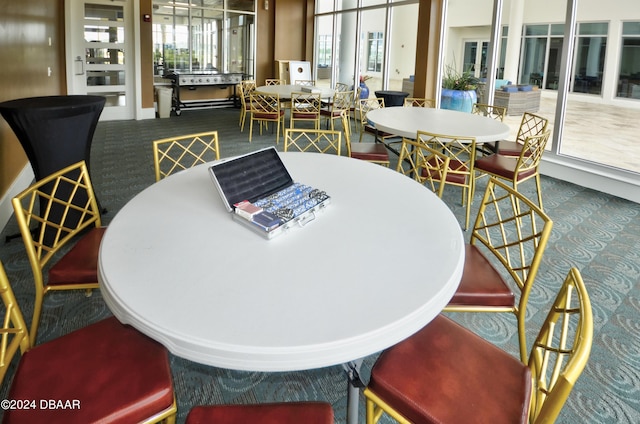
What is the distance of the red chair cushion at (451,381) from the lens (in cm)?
123

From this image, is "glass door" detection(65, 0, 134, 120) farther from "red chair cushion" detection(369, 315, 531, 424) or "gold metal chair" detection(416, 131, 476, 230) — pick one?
"red chair cushion" detection(369, 315, 531, 424)

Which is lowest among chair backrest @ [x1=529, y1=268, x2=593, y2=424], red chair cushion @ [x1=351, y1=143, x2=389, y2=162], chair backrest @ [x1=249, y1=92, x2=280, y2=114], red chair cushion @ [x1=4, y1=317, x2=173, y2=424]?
red chair cushion @ [x1=4, y1=317, x2=173, y2=424]

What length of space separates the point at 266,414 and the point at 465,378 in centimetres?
60

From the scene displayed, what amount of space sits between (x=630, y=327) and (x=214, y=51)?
10.7 metres

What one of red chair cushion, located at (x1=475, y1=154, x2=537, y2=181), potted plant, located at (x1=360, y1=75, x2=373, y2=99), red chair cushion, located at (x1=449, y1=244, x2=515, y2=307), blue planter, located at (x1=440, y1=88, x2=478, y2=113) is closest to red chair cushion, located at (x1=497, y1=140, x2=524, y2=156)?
red chair cushion, located at (x1=475, y1=154, x2=537, y2=181)

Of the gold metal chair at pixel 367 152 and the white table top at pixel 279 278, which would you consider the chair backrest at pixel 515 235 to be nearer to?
the white table top at pixel 279 278

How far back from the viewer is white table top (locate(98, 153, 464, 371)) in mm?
1057

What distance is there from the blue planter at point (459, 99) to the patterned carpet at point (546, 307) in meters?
2.33

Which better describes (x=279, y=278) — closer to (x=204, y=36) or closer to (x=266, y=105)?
(x=266, y=105)

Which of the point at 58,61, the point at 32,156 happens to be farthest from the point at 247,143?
the point at 32,156

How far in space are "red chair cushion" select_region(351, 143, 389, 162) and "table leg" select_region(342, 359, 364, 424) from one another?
2.86 metres

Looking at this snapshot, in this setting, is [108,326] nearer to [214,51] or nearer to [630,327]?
[630,327]

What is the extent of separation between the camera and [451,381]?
1.32 m

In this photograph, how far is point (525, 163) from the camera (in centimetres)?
388
